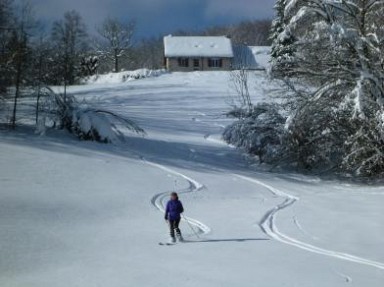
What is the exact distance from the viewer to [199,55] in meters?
92.7

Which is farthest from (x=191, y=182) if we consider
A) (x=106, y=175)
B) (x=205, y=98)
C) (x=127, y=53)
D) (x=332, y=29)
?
(x=127, y=53)

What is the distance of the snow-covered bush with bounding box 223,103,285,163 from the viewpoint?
30.0 meters

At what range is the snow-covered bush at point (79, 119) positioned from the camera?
30.0m

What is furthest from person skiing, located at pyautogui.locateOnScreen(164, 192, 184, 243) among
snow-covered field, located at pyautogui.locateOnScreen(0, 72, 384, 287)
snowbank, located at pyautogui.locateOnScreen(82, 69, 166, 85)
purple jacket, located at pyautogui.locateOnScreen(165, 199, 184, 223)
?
snowbank, located at pyautogui.locateOnScreen(82, 69, 166, 85)

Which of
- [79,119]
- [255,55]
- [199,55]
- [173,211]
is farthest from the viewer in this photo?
[255,55]

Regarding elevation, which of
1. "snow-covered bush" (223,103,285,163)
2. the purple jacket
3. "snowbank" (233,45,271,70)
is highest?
"snowbank" (233,45,271,70)

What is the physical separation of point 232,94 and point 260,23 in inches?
3737

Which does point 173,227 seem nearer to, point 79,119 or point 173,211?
point 173,211

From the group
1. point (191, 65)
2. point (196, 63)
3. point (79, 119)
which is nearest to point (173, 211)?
point (79, 119)

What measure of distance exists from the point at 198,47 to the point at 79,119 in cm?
6588

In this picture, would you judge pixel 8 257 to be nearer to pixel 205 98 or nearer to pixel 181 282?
pixel 181 282

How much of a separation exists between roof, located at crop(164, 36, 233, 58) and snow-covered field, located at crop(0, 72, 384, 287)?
5934 cm

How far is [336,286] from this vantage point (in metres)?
11.4

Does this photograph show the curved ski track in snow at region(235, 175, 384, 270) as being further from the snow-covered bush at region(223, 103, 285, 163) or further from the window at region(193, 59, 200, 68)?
the window at region(193, 59, 200, 68)
